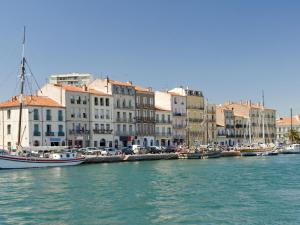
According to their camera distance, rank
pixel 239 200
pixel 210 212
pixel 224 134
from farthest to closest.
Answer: pixel 224 134 → pixel 239 200 → pixel 210 212

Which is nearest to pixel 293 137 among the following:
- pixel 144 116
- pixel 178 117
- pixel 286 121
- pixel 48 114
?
pixel 286 121

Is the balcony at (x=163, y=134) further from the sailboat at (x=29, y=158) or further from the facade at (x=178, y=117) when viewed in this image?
the sailboat at (x=29, y=158)

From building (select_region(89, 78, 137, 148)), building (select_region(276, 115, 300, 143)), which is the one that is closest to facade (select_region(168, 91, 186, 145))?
building (select_region(89, 78, 137, 148))

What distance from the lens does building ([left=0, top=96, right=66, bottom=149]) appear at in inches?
3268

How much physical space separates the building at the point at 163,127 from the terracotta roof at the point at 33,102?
1079 inches

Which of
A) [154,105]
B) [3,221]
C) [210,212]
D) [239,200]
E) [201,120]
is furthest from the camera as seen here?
[201,120]

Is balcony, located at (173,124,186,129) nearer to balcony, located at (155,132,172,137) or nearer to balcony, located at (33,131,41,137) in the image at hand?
balcony, located at (155,132,172,137)

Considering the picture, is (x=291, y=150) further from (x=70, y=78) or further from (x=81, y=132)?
(x=70, y=78)

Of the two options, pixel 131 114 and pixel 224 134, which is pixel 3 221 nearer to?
pixel 131 114

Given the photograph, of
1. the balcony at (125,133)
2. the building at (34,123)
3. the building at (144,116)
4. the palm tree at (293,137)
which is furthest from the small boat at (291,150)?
the building at (34,123)

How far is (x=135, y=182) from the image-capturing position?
46000 mm

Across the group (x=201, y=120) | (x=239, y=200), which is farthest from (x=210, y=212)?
(x=201, y=120)

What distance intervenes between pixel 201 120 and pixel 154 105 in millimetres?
18078

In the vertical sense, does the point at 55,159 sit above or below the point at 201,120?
below
